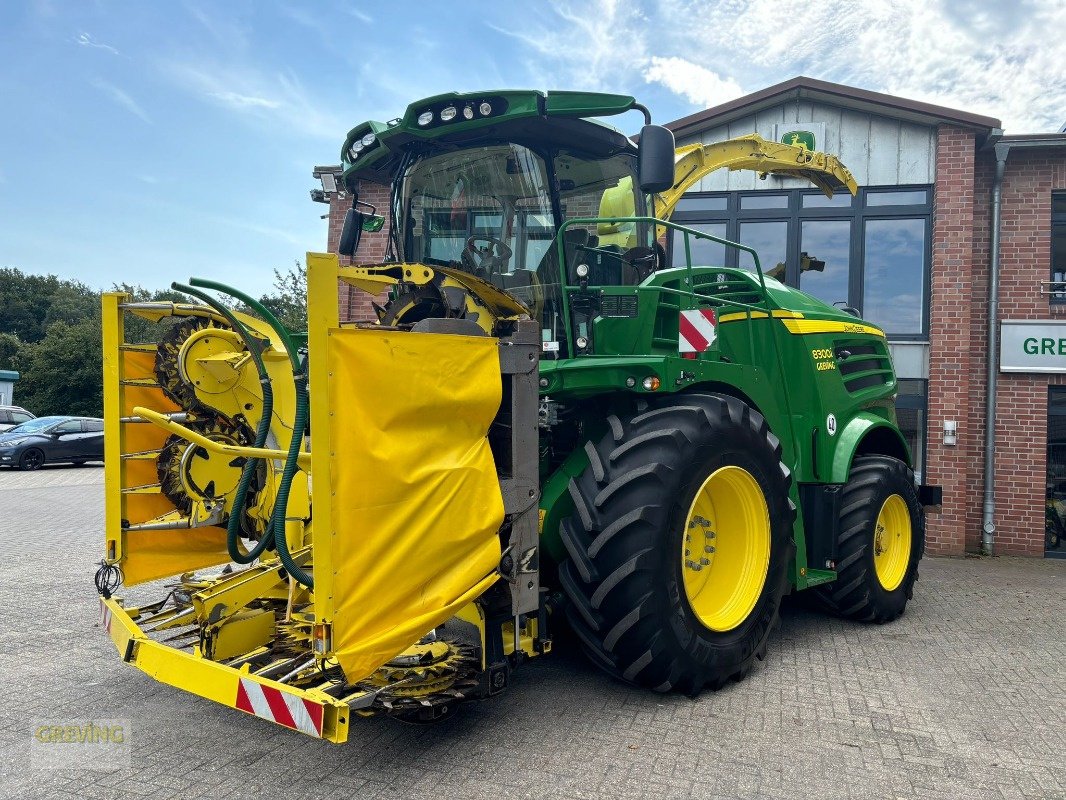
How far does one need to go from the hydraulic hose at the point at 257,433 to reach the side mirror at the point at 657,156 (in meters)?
2.18

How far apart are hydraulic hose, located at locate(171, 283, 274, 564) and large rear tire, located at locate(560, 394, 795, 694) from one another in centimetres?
143

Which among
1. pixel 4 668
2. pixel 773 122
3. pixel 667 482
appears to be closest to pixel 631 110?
pixel 667 482

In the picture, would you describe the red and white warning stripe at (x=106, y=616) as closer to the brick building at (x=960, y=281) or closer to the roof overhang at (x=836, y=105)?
the brick building at (x=960, y=281)

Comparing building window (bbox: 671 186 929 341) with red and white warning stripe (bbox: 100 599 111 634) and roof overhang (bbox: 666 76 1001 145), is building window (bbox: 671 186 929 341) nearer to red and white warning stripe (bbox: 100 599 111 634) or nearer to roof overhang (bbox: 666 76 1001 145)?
roof overhang (bbox: 666 76 1001 145)

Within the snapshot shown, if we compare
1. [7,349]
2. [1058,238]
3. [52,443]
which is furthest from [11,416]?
[1058,238]

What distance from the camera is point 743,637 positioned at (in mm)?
4062

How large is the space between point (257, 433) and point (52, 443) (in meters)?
18.9

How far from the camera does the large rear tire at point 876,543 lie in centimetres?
531

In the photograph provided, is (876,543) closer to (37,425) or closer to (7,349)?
(37,425)

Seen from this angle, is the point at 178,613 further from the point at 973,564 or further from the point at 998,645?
the point at 973,564

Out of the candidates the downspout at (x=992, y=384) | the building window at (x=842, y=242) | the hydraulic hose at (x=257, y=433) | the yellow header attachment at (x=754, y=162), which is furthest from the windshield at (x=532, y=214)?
the downspout at (x=992, y=384)

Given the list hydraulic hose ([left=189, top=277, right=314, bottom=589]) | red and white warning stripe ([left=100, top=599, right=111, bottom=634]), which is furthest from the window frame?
red and white warning stripe ([left=100, top=599, right=111, bottom=634])

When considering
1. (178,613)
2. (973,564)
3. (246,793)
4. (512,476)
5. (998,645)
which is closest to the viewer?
(246,793)

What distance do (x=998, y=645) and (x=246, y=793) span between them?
475cm
